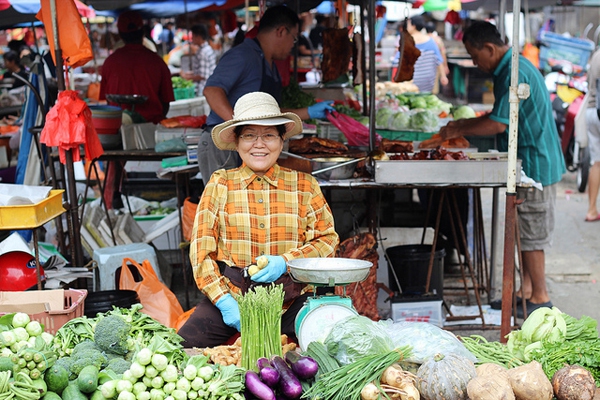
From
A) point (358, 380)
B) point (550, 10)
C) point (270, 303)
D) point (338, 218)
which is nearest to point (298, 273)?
point (270, 303)

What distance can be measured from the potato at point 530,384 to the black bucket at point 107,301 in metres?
2.57

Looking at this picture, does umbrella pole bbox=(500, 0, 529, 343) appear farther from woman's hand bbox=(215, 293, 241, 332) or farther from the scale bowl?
woman's hand bbox=(215, 293, 241, 332)

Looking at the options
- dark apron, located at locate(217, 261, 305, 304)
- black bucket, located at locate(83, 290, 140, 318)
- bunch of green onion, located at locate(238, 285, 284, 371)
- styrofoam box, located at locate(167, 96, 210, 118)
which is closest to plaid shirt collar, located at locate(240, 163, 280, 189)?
dark apron, located at locate(217, 261, 305, 304)

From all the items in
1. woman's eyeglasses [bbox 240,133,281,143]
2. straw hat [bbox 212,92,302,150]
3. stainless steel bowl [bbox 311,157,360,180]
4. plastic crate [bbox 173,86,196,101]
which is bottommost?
stainless steel bowl [bbox 311,157,360,180]

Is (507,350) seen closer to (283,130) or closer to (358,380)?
(358,380)

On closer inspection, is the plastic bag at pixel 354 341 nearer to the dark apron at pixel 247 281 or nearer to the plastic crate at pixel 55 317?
the dark apron at pixel 247 281

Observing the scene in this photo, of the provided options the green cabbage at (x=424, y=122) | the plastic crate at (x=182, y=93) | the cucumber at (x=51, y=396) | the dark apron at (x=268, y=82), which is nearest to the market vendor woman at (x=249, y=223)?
the cucumber at (x=51, y=396)

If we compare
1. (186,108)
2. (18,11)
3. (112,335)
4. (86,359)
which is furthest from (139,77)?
(86,359)

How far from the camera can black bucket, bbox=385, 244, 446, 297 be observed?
557 centimetres

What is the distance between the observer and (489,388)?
103 inches

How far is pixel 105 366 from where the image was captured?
2885 millimetres

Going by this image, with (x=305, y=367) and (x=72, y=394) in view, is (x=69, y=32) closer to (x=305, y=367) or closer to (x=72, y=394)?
(x=72, y=394)

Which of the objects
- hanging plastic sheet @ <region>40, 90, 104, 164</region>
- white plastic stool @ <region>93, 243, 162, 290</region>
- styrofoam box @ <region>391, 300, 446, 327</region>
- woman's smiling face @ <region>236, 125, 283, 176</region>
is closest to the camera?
woman's smiling face @ <region>236, 125, 283, 176</region>

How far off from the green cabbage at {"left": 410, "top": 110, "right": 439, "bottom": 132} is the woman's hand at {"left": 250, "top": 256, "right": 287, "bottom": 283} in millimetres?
4303
